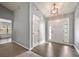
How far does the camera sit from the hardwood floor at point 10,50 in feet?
5.62

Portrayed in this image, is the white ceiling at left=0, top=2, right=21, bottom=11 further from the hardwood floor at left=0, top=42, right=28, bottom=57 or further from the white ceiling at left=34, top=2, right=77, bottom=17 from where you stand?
the hardwood floor at left=0, top=42, right=28, bottom=57

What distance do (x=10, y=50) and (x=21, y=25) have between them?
62cm

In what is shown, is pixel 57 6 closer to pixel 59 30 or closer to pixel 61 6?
pixel 61 6

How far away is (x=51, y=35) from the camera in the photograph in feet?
6.18

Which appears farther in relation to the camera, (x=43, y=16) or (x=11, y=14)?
(x=43, y=16)

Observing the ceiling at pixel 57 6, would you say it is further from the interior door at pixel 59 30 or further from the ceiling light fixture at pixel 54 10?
the interior door at pixel 59 30

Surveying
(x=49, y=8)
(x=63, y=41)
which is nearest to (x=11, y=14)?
(x=49, y=8)

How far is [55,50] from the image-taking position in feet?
5.87

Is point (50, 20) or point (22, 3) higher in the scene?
point (22, 3)

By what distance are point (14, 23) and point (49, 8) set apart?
884 mm

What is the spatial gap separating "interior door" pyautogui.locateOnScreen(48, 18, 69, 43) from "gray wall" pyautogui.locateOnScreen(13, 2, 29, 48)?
564 millimetres

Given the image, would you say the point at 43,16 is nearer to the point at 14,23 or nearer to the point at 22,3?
the point at 22,3

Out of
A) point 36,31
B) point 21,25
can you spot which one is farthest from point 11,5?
point 36,31

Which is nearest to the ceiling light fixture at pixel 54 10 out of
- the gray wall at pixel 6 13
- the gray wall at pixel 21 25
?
the gray wall at pixel 21 25
